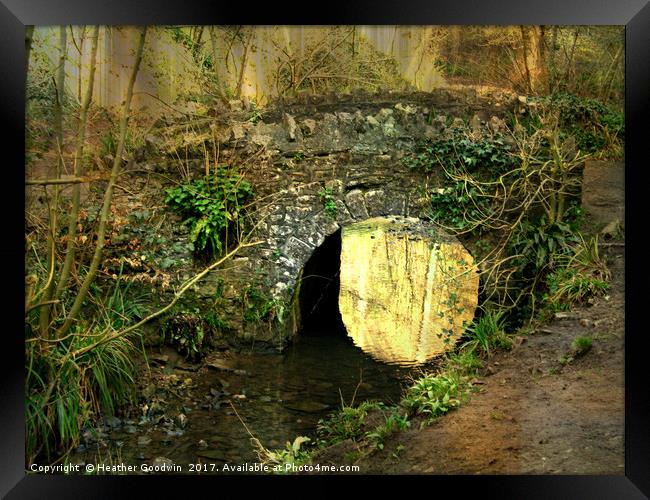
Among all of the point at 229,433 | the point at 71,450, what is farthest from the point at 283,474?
the point at 71,450

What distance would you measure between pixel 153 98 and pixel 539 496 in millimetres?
3508

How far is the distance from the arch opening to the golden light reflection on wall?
0.60ft

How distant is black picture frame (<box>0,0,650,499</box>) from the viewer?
304 cm

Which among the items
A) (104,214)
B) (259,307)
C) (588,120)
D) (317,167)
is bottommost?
(259,307)

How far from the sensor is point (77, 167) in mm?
3496

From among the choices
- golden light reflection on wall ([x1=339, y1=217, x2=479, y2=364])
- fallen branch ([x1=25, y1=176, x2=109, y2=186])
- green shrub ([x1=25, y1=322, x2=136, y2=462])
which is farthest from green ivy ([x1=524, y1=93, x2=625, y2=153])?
green shrub ([x1=25, y1=322, x2=136, y2=462])

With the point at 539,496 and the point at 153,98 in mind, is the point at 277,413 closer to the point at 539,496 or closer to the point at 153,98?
the point at 539,496

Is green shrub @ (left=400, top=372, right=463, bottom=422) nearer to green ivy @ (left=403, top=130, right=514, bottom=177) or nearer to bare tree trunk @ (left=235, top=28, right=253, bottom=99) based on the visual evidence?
green ivy @ (left=403, top=130, right=514, bottom=177)

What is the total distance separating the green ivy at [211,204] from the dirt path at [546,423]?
83.2 inches

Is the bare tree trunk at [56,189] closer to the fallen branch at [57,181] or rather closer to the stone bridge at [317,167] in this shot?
the fallen branch at [57,181]

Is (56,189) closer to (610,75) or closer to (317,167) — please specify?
(317,167)
